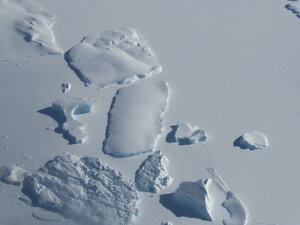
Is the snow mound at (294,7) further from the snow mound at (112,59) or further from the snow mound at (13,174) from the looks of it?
the snow mound at (13,174)

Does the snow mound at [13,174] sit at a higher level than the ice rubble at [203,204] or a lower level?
lower

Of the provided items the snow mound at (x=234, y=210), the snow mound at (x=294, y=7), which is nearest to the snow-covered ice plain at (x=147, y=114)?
the snow mound at (x=234, y=210)

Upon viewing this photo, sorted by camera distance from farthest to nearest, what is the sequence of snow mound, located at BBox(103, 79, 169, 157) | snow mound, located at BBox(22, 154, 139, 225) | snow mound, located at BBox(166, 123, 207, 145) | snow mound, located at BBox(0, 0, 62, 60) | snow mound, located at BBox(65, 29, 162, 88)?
snow mound, located at BBox(0, 0, 62, 60), snow mound, located at BBox(65, 29, 162, 88), snow mound, located at BBox(166, 123, 207, 145), snow mound, located at BBox(103, 79, 169, 157), snow mound, located at BBox(22, 154, 139, 225)

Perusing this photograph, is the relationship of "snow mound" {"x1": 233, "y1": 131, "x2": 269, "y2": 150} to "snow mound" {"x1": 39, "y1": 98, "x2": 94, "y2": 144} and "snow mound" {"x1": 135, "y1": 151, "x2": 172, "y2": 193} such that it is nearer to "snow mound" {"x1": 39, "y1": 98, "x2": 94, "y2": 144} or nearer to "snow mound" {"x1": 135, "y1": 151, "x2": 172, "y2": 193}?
"snow mound" {"x1": 135, "y1": 151, "x2": 172, "y2": 193}

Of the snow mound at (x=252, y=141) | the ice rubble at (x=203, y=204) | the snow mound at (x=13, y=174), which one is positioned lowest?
the snow mound at (x=13, y=174)

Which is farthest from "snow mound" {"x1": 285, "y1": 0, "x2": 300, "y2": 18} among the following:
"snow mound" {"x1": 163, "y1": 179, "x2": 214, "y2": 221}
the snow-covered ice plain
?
"snow mound" {"x1": 163, "y1": 179, "x2": 214, "y2": 221}

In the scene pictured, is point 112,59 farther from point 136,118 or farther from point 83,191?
point 83,191
